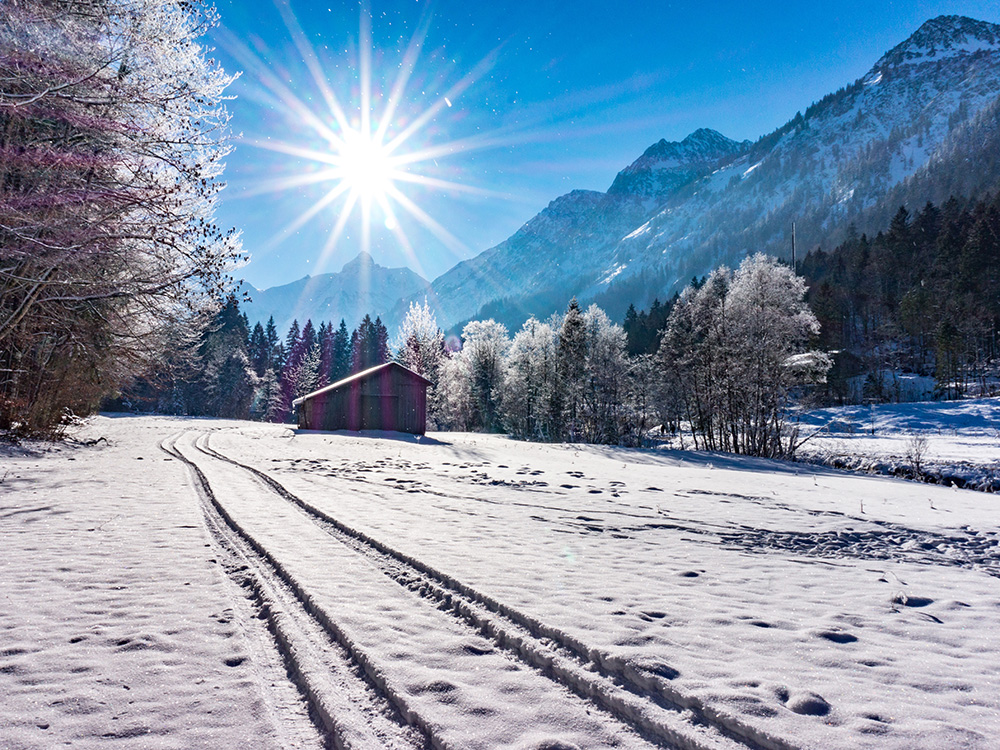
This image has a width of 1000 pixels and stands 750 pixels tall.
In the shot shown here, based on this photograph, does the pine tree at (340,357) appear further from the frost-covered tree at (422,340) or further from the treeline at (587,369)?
the frost-covered tree at (422,340)

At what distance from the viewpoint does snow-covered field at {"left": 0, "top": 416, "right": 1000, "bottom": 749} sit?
2053 mm

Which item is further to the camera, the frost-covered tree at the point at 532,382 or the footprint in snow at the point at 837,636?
the frost-covered tree at the point at 532,382

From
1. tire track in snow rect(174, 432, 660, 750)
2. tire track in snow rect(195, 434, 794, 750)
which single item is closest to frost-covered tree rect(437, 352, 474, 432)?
tire track in snow rect(174, 432, 660, 750)

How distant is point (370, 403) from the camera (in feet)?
97.3

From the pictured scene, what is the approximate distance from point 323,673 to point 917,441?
2565 centimetres

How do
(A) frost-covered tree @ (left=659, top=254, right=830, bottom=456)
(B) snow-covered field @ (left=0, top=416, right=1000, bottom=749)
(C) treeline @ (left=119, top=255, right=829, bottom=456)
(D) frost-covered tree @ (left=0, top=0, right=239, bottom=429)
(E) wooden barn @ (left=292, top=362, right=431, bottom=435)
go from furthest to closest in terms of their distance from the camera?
(E) wooden barn @ (left=292, top=362, right=431, bottom=435)
(C) treeline @ (left=119, top=255, right=829, bottom=456)
(A) frost-covered tree @ (left=659, top=254, right=830, bottom=456)
(D) frost-covered tree @ (left=0, top=0, right=239, bottom=429)
(B) snow-covered field @ (left=0, top=416, right=1000, bottom=749)

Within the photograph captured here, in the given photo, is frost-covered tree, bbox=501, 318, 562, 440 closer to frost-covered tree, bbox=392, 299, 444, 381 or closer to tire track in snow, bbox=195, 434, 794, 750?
frost-covered tree, bbox=392, 299, 444, 381

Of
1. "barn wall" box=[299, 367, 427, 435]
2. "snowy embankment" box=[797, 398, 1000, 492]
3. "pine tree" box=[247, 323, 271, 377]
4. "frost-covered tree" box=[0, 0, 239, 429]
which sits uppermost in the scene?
"pine tree" box=[247, 323, 271, 377]

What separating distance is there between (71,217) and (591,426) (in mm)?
33930

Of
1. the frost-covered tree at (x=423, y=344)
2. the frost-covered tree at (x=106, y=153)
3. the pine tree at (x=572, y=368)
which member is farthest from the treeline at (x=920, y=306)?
the frost-covered tree at (x=106, y=153)

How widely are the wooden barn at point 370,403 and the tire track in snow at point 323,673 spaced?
1024 inches

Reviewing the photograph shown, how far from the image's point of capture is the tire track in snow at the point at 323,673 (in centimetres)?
198

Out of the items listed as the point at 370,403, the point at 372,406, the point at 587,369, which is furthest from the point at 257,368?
the point at 587,369

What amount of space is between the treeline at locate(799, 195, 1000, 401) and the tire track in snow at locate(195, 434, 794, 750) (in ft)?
162
